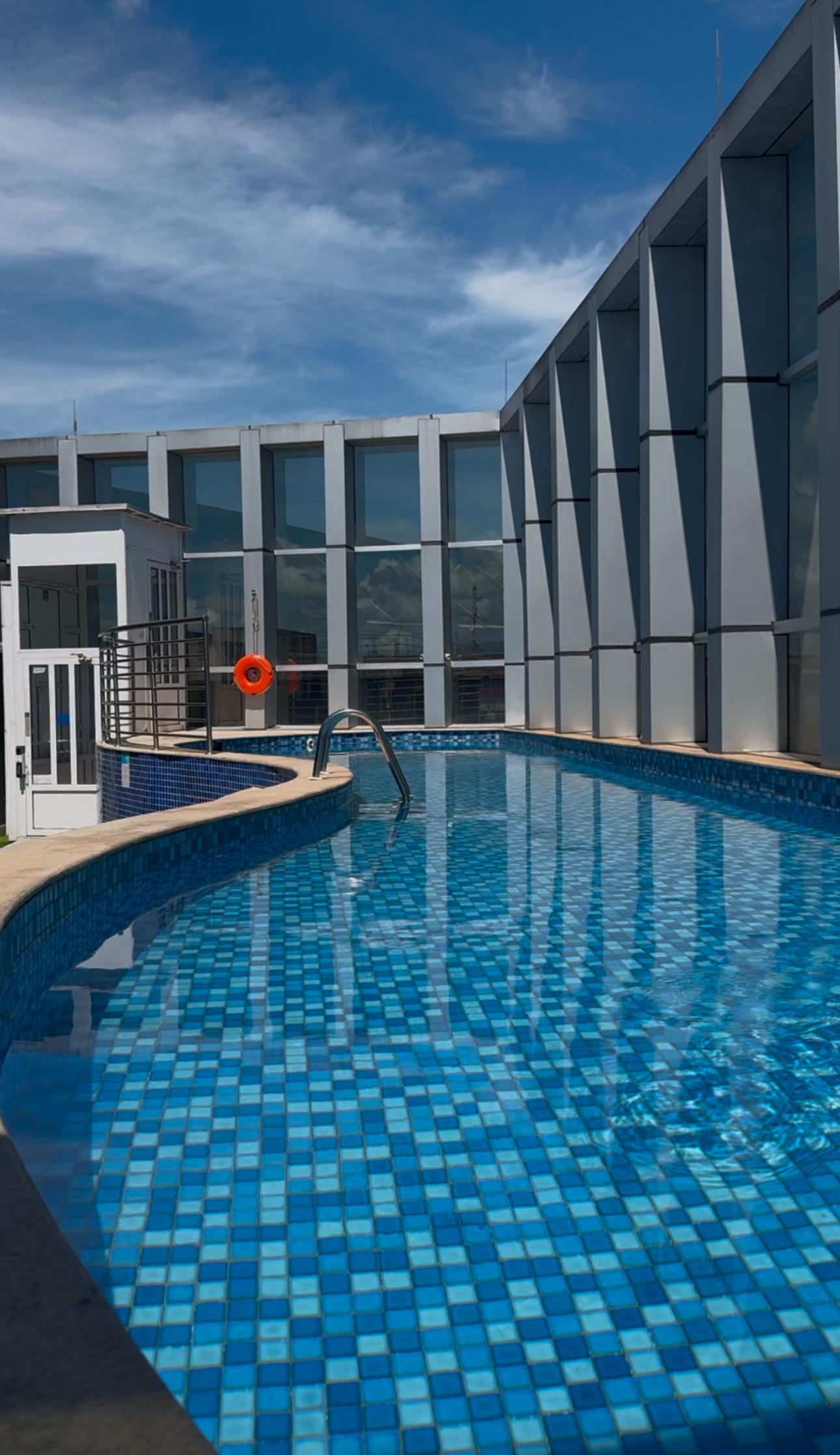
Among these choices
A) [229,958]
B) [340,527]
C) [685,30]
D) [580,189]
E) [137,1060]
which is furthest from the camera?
[340,527]

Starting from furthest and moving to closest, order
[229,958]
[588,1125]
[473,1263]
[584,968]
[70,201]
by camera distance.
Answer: [70,201], [229,958], [584,968], [588,1125], [473,1263]

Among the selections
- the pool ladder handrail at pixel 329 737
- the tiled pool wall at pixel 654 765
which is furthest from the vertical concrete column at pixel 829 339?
the pool ladder handrail at pixel 329 737

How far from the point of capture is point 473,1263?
6.79ft

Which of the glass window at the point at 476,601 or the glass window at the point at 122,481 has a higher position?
the glass window at the point at 122,481

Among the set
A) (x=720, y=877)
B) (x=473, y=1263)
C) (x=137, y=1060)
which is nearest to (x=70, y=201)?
(x=720, y=877)

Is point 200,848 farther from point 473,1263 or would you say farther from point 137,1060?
point 473,1263

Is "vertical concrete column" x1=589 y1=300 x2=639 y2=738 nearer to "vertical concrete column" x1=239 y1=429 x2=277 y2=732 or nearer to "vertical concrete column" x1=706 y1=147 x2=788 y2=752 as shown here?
"vertical concrete column" x1=706 y1=147 x2=788 y2=752

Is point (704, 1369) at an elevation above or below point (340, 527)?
below

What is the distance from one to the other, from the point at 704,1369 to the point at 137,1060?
1.91 meters

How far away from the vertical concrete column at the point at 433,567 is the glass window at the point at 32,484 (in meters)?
7.50

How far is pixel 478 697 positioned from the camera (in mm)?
20484

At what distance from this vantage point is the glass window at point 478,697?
20.4 metres

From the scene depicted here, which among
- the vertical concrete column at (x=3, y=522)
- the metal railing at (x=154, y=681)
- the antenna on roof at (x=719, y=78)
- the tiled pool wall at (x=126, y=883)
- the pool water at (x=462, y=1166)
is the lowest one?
the pool water at (x=462, y=1166)

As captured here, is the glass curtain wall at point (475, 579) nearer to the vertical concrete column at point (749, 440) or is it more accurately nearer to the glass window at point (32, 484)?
the glass window at point (32, 484)
